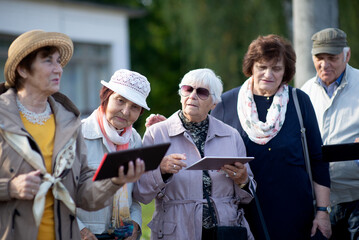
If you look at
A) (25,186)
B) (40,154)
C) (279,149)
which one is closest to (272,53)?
(279,149)

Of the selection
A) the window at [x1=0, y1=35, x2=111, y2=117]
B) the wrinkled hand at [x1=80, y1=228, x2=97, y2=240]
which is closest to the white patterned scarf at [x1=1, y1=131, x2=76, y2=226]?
the wrinkled hand at [x1=80, y1=228, x2=97, y2=240]

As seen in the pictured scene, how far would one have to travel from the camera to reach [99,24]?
1875cm

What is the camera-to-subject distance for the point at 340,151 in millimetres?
4121

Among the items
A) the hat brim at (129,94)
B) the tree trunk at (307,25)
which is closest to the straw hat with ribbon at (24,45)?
the hat brim at (129,94)

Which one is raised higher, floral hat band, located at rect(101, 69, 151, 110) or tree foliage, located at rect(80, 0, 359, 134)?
tree foliage, located at rect(80, 0, 359, 134)

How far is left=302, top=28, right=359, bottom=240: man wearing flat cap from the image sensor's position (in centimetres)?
482

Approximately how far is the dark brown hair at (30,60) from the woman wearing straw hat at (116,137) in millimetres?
769

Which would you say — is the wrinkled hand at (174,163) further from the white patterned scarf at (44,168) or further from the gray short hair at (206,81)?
the white patterned scarf at (44,168)

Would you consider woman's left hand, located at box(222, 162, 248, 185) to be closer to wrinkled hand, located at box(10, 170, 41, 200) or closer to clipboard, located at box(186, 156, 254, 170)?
clipboard, located at box(186, 156, 254, 170)

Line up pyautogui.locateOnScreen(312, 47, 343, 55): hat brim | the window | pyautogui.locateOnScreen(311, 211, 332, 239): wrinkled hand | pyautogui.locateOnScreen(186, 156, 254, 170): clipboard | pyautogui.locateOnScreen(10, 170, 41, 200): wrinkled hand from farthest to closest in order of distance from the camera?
the window
pyautogui.locateOnScreen(312, 47, 343, 55): hat brim
pyautogui.locateOnScreen(311, 211, 332, 239): wrinkled hand
pyautogui.locateOnScreen(186, 156, 254, 170): clipboard
pyautogui.locateOnScreen(10, 170, 41, 200): wrinkled hand

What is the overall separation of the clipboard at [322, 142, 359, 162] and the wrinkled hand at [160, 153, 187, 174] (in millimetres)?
1115

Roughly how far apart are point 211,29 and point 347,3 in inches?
159

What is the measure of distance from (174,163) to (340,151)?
1.31m

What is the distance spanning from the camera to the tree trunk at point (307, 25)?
6766 mm
